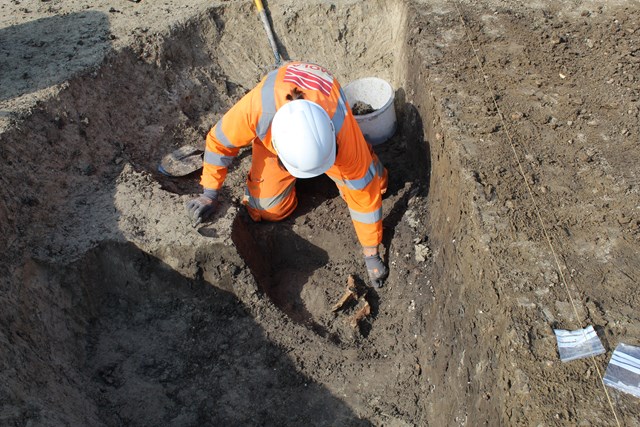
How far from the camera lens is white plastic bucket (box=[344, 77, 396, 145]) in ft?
16.7

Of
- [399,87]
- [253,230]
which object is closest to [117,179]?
[253,230]

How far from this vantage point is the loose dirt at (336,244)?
323cm

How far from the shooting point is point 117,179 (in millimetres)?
4629

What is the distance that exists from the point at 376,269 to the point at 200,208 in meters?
1.47

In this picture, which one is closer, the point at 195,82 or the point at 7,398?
the point at 7,398

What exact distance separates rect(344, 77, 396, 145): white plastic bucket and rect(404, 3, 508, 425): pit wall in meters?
0.51

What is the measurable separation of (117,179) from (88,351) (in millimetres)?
1427

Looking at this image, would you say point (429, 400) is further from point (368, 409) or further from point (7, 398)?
point (7, 398)

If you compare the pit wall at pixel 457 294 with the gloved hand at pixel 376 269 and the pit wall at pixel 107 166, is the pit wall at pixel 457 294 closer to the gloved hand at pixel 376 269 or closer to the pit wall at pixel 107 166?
the gloved hand at pixel 376 269

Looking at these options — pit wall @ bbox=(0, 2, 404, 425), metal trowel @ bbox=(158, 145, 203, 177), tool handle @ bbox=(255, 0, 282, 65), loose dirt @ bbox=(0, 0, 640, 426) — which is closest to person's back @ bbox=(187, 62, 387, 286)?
loose dirt @ bbox=(0, 0, 640, 426)

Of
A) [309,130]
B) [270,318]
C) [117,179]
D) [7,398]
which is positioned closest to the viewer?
[7,398]

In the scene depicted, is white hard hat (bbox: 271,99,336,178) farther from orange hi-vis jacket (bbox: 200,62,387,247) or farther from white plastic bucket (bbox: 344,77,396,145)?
white plastic bucket (bbox: 344,77,396,145)

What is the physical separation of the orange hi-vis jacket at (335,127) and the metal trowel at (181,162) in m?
0.92

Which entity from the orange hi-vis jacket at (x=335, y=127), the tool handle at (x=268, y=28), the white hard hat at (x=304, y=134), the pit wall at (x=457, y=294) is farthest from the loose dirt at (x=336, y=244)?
the white hard hat at (x=304, y=134)
